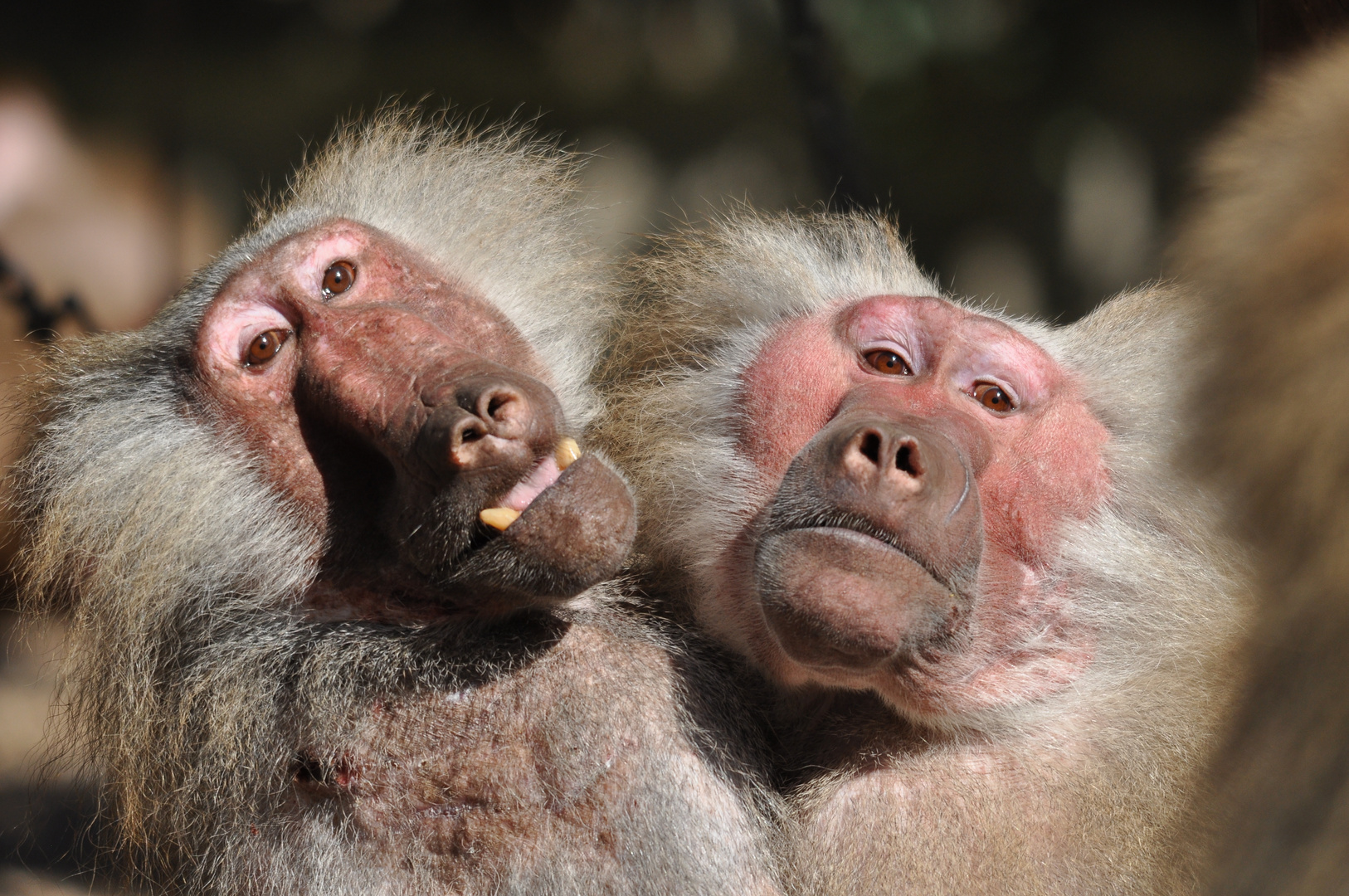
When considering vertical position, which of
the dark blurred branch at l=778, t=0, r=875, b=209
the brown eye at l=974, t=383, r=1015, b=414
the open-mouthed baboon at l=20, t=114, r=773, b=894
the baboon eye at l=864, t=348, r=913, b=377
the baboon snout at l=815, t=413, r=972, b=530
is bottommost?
the open-mouthed baboon at l=20, t=114, r=773, b=894

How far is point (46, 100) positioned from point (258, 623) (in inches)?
177

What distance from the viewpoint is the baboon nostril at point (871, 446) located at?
1974 mm

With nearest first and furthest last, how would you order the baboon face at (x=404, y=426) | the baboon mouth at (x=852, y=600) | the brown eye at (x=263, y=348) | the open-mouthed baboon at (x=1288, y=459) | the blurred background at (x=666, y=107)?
the open-mouthed baboon at (x=1288, y=459), the baboon mouth at (x=852, y=600), the baboon face at (x=404, y=426), the brown eye at (x=263, y=348), the blurred background at (x=666, y=107)

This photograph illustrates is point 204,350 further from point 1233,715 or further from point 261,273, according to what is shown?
point 1233,715

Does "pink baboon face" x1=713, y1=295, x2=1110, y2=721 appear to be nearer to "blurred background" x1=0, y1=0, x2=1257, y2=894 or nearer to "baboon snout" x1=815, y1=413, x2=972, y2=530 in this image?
"baboon snout" x1=815, y1=413, x2=972, y2=530

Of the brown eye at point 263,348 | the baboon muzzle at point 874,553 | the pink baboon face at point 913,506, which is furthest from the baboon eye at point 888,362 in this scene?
the brown eye at point 263,348

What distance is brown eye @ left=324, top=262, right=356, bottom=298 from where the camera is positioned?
238cm

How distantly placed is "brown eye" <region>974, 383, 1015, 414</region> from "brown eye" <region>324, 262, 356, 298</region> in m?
1.31

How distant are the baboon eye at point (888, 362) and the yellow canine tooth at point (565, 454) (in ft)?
2.12

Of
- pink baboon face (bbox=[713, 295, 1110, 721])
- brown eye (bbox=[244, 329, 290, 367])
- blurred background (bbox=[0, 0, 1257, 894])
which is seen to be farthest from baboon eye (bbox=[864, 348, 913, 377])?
blurred background (bbox=[0, 0, 1257, 894])

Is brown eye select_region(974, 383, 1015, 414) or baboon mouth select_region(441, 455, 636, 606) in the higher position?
brown eye select_region(974, 383, 1015, 414)

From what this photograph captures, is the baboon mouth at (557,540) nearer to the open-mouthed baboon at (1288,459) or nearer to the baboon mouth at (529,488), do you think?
the baboon mouth at (529,488)

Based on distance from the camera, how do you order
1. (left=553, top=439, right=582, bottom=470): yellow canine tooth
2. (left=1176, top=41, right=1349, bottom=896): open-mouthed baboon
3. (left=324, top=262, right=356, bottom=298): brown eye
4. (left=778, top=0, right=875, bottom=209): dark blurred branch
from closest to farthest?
(left=1176, top=41, right=1349, bottom=896): open-mouthed baboon
(left=553, top=439, right=582, bottom=470): yellow canine tooth
(left=324, top=262, right=356, bottom=298): brown eye
(left=778, top=0, right=875, bottom=209): dark blurred branch

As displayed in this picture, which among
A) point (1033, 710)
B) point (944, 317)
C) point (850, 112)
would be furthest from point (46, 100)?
point (1033, 710)
